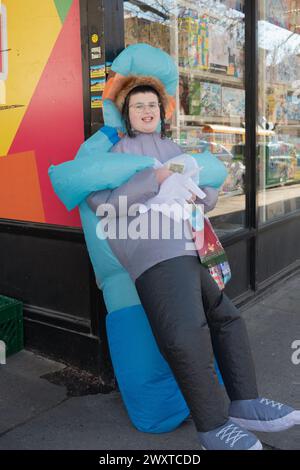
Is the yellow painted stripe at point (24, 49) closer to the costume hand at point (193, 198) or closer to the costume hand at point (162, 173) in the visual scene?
the costume hand at point (162, 173)

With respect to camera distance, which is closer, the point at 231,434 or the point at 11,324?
the point at 231,434

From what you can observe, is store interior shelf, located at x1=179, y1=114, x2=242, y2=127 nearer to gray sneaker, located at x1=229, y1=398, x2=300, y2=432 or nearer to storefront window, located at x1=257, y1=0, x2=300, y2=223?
storefront window, located at x1=257, y1=0, x2=300, y2=223

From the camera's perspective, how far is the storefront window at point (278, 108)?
494cm

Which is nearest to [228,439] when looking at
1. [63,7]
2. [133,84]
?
[133,84]

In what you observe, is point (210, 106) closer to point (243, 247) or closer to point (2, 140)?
point (243, 247)

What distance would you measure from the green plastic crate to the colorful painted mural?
22.7 inches

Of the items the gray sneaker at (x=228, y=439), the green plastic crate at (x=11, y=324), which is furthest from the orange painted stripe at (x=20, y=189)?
the gray sneaker at (x=228, y=439)

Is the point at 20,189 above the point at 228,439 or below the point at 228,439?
above

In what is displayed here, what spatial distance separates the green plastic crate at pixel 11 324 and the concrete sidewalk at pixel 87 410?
8cm

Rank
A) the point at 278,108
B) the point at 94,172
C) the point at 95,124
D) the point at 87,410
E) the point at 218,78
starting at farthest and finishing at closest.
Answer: the point at 278,108 < the point at 218,78 < the point at 95,124 < the point at 87,410 < the point at 94,172

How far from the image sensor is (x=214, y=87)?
14.9 ft

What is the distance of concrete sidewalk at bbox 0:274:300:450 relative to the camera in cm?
255

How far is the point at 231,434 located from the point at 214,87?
10.1 feet

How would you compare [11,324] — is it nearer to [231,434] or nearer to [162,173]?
[162,173]
